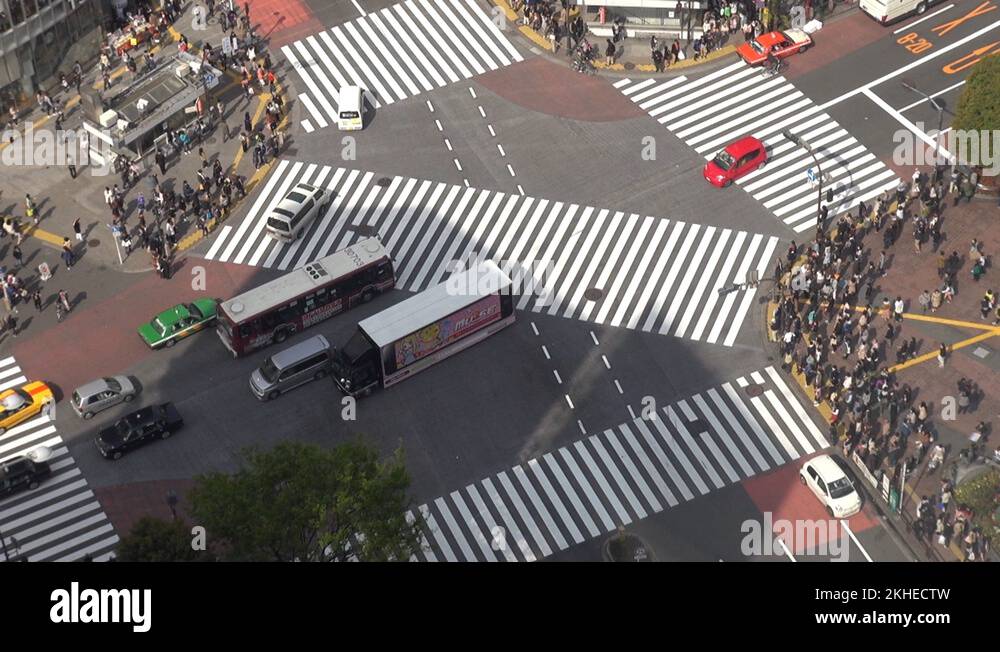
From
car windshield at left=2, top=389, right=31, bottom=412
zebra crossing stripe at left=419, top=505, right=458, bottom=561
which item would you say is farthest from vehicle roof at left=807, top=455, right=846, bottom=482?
car windshield at left=2, top=389, right=31, bottom=412

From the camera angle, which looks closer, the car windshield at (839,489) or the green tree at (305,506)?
the green tree at (305,506)

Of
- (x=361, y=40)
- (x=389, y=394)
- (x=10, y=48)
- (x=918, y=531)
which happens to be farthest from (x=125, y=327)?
(x=918, y=531)

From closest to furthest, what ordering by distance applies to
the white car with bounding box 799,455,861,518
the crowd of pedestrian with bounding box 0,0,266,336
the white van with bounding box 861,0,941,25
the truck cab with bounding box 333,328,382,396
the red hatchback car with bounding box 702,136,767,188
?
the white car with bounding box 799,455,861,518, the truck cab with bounding box 333,328,382,396, the crowd of pedestrian with bounding box 0,0,266,336, the red hatchback car with bounding box 702,136,767,188, the white van with bounding box 861,0,941,25

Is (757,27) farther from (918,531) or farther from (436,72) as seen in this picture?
(918,531)

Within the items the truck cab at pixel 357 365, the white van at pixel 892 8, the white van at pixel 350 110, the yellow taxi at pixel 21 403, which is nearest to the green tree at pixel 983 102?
the white van at pixel 892 8

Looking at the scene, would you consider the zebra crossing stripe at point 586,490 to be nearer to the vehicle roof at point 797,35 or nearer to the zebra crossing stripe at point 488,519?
the zebra crossing stripe at point 488,519

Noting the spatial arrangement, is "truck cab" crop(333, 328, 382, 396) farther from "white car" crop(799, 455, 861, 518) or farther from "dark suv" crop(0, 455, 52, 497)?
"white car" crop(799, 455, 861, 518)
